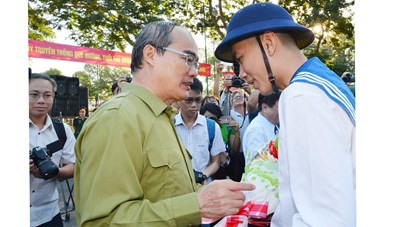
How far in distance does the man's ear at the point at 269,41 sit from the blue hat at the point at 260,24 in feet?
0.09

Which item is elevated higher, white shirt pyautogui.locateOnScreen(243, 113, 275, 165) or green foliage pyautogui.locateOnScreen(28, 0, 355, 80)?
green foliage pyautogui.locateOnScreen(28, 0, 355, 80)

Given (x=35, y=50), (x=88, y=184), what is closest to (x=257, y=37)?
(x=88, y=184)

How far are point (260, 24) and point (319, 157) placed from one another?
0.70 meters

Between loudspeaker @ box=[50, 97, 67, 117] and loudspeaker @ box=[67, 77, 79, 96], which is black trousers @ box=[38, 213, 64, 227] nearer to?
loudspeaker @ box=[67, 77, 79, 96]

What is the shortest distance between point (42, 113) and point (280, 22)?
7.59 feet

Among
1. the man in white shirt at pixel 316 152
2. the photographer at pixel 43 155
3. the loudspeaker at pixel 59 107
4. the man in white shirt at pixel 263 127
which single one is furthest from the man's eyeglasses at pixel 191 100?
the loudspeaker at pixel 59 107

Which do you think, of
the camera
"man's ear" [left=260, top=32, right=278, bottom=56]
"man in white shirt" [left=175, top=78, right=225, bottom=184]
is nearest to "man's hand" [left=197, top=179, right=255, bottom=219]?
"man's ear" [left=260, top=32, right=278, bottom=56]

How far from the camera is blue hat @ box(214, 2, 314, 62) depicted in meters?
1.64

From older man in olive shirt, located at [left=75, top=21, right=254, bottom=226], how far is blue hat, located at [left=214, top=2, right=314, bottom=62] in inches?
19.1

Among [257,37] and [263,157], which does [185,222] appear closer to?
[263,157]

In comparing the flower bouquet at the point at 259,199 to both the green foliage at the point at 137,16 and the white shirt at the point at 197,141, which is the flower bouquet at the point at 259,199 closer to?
the white shirt at the point at 197,141

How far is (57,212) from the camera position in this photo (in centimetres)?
316

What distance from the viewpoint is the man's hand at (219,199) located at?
1.54 m

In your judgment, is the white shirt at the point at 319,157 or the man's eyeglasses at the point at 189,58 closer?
the white shirt at the point at 319,157
